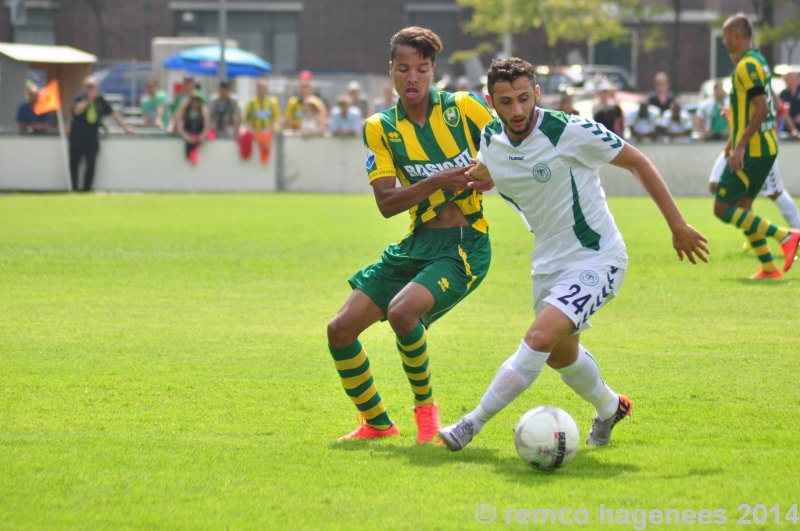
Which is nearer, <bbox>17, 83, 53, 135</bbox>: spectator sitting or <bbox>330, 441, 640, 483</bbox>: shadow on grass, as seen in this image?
<bbox>330, 441, 640, 483</bbox>: shadow on grass

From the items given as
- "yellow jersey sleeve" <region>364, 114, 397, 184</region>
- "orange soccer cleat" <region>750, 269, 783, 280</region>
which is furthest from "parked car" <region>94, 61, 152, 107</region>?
"yellow jersey sleeve" <region>364, 114, 397, 184</region>

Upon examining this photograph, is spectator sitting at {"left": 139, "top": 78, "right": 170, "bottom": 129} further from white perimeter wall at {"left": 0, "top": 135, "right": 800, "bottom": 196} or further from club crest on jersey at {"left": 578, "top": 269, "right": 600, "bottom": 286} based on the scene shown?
club crest on jersey at {"left": 578, "top": 269, "right": 600, "bottom": 286}

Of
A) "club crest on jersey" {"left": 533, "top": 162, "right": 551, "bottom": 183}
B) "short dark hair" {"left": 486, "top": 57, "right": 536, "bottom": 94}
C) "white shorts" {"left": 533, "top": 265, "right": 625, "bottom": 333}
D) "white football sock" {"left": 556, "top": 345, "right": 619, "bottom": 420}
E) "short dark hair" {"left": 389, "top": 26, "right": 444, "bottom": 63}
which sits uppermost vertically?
"short dark hair" {"left": 389, "top": 26, "right": 444, "bottom": 63}

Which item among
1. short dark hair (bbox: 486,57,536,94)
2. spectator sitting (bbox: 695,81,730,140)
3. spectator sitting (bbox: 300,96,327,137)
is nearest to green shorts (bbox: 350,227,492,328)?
short dark hair (bbox: 486,57,536,94)

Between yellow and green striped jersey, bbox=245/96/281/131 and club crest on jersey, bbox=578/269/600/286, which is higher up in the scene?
club crest on jersey, bbox=578/269/600/286

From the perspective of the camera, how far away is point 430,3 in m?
52.1

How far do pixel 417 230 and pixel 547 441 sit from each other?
159 centimetres

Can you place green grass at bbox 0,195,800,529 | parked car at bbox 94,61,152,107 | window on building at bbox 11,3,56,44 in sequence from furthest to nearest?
window on building at bbox 11,3,56,44, parked car at bbox 94,61,152,107, green grass at bbox 0,195,800,529

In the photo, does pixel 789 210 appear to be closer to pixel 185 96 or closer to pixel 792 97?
pixel 792 97

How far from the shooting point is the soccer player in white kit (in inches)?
233

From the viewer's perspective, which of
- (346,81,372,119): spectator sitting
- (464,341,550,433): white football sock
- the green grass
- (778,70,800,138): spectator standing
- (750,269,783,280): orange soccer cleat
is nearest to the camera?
the green grass

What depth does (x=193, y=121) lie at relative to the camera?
2669cm

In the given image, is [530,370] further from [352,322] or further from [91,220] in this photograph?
[91,220]

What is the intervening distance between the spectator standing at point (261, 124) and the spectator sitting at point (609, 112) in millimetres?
6860
